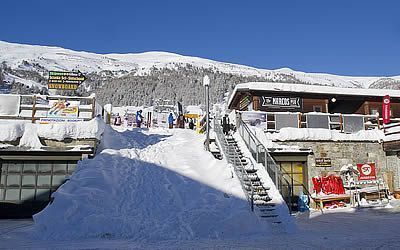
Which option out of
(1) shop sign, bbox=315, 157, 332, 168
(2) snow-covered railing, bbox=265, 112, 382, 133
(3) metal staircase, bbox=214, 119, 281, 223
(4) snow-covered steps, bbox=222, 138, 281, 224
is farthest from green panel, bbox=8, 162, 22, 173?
(1) shop sign, bbox=315, 157, 332, 168

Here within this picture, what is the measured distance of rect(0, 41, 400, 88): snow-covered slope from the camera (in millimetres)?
134375

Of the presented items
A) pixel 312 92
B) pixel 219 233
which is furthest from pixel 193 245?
pixel 312 92

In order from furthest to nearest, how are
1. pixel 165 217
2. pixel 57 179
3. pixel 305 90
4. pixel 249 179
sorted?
pixel 305 90, pixel 57 179, pixel 249 179, pixel 165 217

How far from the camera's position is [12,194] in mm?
12820

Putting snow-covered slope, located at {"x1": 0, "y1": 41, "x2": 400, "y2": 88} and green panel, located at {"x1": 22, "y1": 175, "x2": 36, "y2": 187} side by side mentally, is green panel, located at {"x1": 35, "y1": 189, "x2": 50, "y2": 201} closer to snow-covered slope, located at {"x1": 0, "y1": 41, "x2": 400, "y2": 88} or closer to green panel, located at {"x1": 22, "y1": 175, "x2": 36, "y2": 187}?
green panel, located at {"x1": 22, "y1": 175, "x2": 36, "y2": 187}

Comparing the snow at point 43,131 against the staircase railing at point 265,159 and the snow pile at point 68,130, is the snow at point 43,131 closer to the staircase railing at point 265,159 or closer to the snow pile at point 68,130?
the snow pile at point 68,130

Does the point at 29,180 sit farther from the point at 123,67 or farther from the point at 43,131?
the point at 123,67

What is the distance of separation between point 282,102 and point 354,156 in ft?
17.0

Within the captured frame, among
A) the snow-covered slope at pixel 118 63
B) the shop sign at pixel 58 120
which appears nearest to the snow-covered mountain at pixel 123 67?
the snow-covered slope at pixel 118 63

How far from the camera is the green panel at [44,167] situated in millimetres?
13016

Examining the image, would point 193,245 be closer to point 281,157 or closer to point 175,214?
point 175,214

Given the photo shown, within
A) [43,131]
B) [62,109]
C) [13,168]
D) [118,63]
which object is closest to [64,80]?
[62,109]

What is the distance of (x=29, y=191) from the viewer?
42.4 feet

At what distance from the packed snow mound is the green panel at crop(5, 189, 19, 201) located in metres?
3.20
